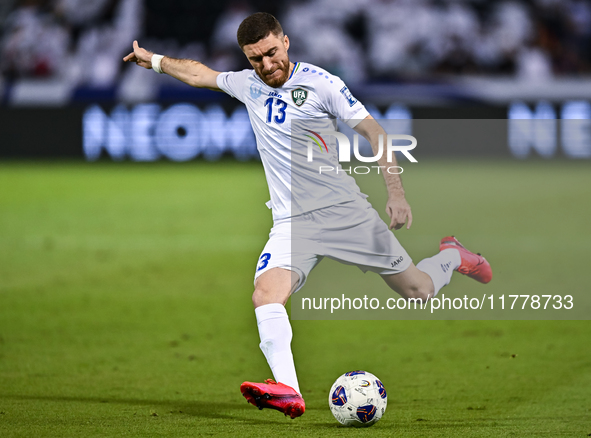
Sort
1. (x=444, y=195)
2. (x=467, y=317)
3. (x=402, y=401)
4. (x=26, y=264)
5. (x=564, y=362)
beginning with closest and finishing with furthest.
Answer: (x=402, y=401)
(x=564, y=362)
(x=467, y=317)
(x=26, y=264)
(x=444, y=195)

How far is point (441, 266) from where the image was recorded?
17.2ft

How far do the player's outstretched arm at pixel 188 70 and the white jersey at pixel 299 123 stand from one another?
0.21 metres

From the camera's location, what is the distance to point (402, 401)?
4859 millimetres

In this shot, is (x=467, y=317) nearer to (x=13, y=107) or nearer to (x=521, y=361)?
(x=521, y=361)

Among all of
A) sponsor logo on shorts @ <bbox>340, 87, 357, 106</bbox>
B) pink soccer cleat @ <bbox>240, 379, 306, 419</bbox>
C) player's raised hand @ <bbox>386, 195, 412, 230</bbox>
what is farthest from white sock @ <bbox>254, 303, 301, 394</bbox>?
sponsor logo on shorts @ <bbox>340, 87, 357, 106</bbox>

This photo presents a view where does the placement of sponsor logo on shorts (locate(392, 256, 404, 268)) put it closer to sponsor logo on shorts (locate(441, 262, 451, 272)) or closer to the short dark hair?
sponsor logo on shorts (locate(441, 262, 451, 272))

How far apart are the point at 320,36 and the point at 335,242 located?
575 inches

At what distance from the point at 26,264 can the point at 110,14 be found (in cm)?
1049

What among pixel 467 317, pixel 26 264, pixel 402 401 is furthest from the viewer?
pixel 26 264

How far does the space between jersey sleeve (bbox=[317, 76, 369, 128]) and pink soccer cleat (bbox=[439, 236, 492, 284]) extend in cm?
137

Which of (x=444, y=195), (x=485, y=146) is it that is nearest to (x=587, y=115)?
(x=485, y=146)

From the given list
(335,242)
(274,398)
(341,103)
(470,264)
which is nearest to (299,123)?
(341,103)

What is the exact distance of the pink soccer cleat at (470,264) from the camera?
5.46 m

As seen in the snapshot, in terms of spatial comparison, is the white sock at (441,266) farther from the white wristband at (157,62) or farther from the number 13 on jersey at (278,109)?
the white wristband at (157,62)
